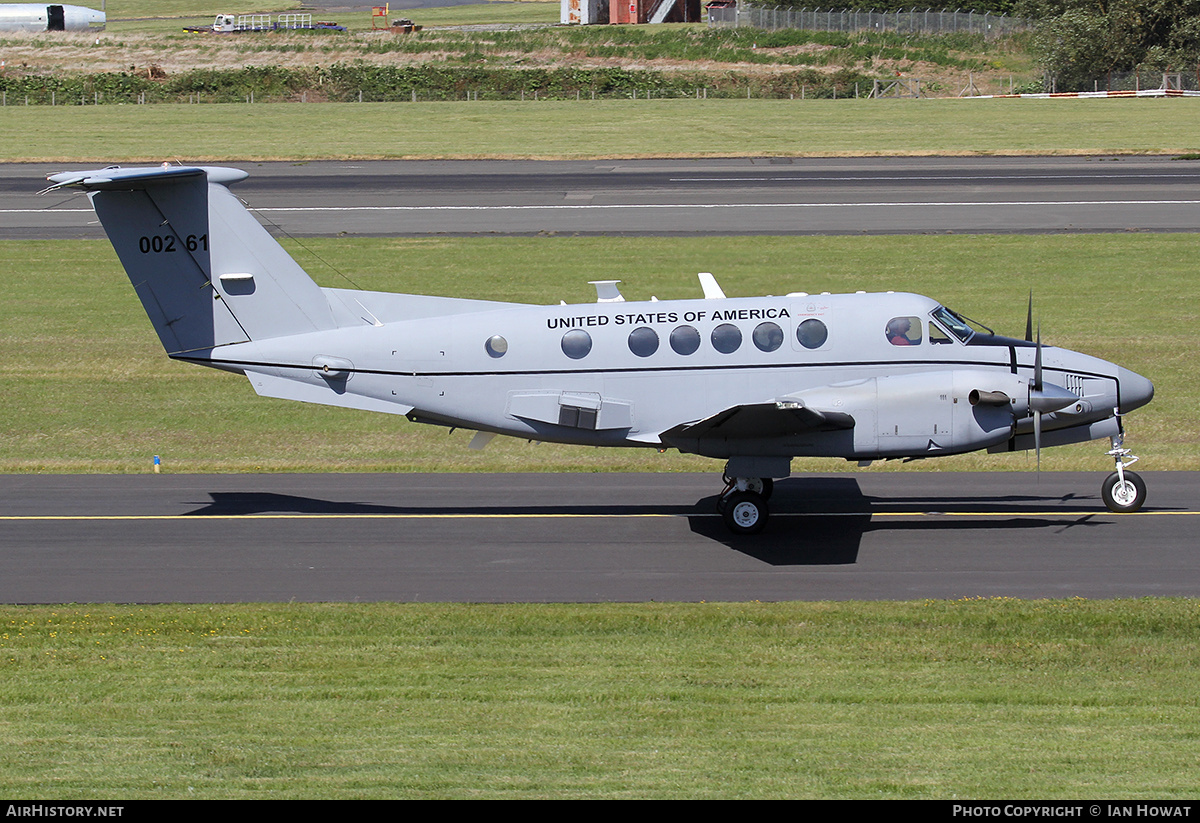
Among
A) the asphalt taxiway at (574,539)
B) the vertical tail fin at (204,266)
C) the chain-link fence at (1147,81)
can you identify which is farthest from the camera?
the chain-link fence at (1147,81)

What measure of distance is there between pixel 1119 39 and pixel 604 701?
2913 inches

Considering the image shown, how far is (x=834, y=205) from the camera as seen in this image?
42.1m

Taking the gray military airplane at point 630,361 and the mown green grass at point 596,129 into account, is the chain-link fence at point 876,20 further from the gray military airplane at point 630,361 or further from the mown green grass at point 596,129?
the gray military airplane at point 630,361

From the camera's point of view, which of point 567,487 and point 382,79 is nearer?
point 567,487

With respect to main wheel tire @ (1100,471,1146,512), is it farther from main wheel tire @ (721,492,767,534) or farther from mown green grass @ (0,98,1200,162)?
mown green grass @ (0,98,1200,162)

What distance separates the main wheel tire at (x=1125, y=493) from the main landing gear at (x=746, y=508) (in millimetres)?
4914

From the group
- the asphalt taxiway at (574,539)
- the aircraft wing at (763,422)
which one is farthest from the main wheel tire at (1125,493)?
the aircraft wing at (763,422)

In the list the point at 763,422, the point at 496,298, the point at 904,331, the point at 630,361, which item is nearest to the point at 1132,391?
the point at 904,331

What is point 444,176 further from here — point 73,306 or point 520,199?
point 73,306

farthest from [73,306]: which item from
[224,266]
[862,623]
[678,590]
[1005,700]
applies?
[1005,700]

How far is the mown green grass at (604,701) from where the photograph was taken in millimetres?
8883

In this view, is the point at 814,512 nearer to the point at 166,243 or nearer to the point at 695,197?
the point at 166,243

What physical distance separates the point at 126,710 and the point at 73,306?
965 inches

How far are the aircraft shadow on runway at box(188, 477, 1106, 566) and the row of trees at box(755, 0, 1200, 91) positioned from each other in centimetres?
6370
